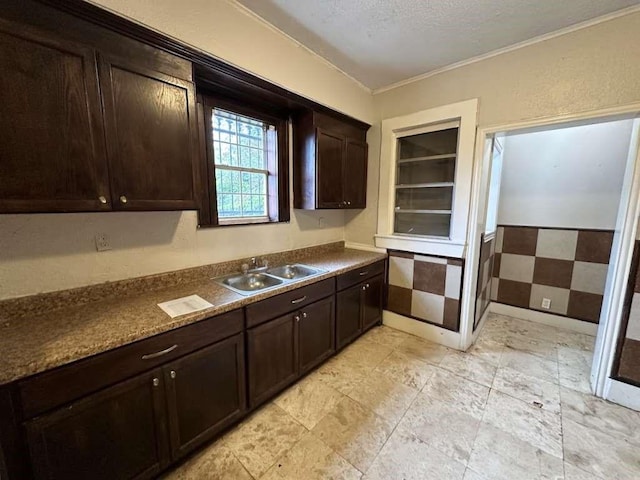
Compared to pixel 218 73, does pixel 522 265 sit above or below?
below

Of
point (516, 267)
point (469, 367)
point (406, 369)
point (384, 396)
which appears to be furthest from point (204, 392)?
point (516, 267)

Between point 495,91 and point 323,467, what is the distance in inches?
117

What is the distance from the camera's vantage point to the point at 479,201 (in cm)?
235

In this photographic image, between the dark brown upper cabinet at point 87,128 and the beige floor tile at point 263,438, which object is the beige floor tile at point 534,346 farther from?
the dark brown upper cabinet at point 87,128

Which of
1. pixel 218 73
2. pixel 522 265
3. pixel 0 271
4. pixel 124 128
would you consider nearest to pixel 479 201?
pixel 522 265

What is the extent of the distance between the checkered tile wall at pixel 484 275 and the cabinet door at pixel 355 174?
4.24ft

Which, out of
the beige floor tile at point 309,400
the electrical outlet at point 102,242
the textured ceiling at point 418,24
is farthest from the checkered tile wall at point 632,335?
the electrical outlet at point 102,242

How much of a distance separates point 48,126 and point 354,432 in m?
2.25

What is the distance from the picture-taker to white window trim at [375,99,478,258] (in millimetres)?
2318

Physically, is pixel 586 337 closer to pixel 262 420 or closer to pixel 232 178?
pixel 262 420

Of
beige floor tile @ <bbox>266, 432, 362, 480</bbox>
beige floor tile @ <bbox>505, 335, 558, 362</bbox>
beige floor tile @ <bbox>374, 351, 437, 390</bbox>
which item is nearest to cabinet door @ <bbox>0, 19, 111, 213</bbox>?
beige floor tile @ <bbox>266, 432, 362, 480</bbox>

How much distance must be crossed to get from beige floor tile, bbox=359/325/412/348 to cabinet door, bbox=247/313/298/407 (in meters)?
1.09

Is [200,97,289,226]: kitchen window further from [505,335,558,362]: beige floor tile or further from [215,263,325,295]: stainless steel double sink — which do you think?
[505,335,558,362]: beige floor tile

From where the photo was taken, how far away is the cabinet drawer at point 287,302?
64.4 inches
